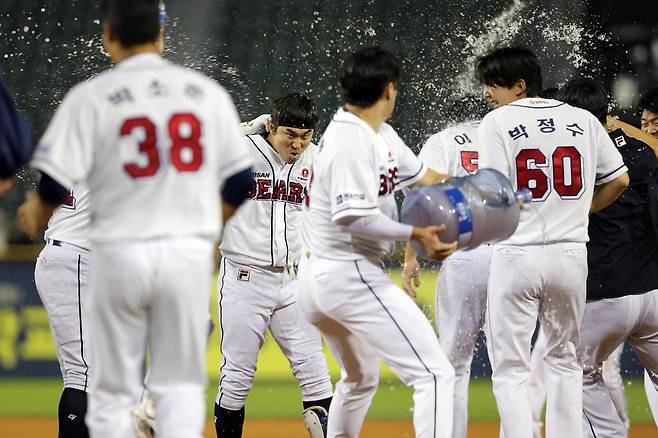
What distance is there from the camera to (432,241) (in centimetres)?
387

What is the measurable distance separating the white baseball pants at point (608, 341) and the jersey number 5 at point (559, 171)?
2.22 ft

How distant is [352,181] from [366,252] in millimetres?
349

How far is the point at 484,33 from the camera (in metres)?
7.42

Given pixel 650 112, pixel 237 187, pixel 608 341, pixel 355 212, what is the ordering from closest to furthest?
pixel 237 187 < pixel 355 212 < pixel 608 341 < pixel 650 112

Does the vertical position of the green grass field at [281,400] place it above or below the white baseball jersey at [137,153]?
below

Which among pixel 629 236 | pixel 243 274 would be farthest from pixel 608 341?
pixel 243 274

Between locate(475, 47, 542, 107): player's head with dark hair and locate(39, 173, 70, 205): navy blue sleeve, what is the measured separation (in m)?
2.31

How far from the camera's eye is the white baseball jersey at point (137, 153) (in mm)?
3059

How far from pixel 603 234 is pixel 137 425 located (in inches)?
94.2

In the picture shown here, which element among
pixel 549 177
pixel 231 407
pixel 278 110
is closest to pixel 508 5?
pixel 278 110

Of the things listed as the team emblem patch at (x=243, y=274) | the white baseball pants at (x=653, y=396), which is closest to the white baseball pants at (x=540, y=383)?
the white baseball pants at (x=653, y=396)

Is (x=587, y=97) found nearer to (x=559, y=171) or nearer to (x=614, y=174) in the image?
(x=614, y=174)

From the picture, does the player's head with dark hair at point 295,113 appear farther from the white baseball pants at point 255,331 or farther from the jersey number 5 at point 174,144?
the jersey number 5 at point 174,144

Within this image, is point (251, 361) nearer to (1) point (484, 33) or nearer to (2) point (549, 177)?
(2) point (549, 177)
